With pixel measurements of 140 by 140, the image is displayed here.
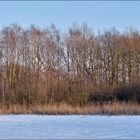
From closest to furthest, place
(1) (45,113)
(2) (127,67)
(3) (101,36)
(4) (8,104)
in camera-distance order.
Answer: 1. (1) (45,113)
2. (4) (8,104)
3. (2) (127,67)
4. (3) (101,36)

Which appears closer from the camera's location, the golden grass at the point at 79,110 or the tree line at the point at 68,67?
the golden grass at the point at 79,110

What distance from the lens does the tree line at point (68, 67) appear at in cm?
2347

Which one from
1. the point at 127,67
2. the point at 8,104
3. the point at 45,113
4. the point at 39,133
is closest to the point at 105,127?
the point at 39,133

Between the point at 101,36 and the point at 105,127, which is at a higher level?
the point at 101,36

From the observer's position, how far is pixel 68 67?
35.6 m

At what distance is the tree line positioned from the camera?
2347 cm

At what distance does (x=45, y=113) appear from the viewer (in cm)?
1878

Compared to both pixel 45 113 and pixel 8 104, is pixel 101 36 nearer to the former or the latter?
pixel 8 104

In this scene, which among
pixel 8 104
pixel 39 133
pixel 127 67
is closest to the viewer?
pixel 39 133

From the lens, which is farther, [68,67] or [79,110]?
[68,67]

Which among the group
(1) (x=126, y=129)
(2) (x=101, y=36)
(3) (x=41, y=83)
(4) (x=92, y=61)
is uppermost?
(2) (x=101, y=36)

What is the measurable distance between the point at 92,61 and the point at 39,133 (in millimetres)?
24781

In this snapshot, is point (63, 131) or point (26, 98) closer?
point (63, 131)

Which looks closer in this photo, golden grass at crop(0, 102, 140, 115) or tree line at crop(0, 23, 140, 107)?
golden grass at crop(0, 102, 140, 115)
